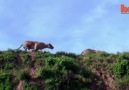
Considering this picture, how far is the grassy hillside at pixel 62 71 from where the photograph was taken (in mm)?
27219

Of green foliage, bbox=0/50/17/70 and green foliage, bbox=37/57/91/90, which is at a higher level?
green foliage, bbox=0/50/17/70

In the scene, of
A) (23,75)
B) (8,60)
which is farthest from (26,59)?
(23,75)

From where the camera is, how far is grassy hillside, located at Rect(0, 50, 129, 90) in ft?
89.3

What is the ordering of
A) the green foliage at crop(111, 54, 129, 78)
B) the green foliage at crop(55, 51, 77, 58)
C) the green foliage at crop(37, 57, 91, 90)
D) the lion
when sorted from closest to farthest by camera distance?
the green foliage at crop(37, 57, 91, 90)
the green foliage at crop(111, 54, 129, 78)
the green foliage at crop(55, 51, 77, 58)
the lion

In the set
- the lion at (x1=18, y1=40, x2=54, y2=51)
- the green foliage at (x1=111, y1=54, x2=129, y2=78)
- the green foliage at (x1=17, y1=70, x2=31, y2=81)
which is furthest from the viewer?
the lion at (x1=18, y1=40, x2=54, y2=51)

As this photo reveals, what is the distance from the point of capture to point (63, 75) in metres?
27.5

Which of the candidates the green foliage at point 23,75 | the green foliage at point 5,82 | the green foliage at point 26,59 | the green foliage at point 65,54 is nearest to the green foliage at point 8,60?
the green foliage at point 26,59

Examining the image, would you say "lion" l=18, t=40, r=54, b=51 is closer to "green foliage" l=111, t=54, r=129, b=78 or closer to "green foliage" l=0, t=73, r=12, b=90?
"green foliage" l=0, t=73, r=12, b=90

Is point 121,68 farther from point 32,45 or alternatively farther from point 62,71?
point 32,45

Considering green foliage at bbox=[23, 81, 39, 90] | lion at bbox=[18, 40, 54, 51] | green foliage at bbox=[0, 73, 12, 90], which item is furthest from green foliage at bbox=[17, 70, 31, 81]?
lion at bbox=[18, 40, 54, 51]

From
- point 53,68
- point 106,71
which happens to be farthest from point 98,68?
point 53,68

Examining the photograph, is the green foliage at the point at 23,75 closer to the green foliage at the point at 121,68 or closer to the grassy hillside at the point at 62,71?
the grassy hillside at the point at 62,71

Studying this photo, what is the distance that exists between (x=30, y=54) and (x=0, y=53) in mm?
1525

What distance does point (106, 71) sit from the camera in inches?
1132
